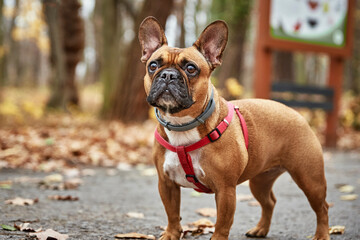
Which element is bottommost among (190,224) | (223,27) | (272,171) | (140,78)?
(190,224)

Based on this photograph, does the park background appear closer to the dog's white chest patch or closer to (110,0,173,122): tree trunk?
(110,0,173,122): tree trunk

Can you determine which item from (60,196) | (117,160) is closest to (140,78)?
(117,160)

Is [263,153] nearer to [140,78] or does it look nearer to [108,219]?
[108,219]

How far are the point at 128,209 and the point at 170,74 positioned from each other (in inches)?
82.2

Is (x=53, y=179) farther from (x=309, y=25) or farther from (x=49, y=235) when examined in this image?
(x=309, y=25)

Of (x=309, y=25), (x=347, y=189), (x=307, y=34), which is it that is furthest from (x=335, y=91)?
(x=347, y=189)

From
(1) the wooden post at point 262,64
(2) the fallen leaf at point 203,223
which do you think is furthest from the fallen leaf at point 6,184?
(1) the wooden post at point 262,64

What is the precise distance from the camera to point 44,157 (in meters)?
6.69

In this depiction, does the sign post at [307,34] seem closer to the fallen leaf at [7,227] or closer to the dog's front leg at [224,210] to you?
the dog's front leg at [224,210]

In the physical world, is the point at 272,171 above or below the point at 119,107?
below

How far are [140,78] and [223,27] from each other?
732cm

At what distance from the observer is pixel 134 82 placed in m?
10.2

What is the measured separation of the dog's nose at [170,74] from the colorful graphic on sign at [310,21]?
6.10 meters

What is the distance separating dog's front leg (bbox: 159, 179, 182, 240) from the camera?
9.76 feet
